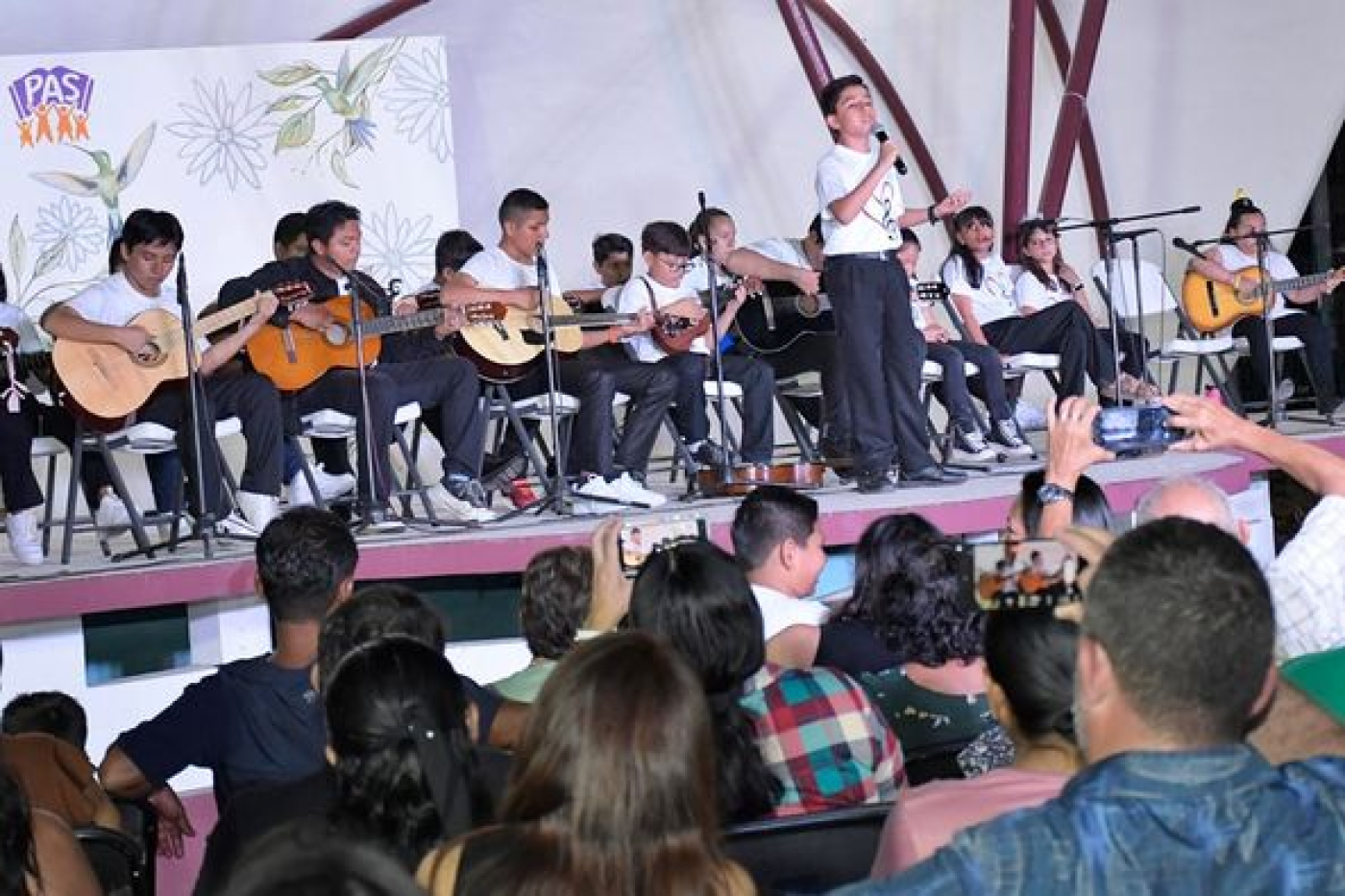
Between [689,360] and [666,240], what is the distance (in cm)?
42

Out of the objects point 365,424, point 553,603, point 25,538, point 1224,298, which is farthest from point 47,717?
point 1224,298

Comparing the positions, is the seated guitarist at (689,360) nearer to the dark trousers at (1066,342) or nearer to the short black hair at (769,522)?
the dark trousers at (1066,342)

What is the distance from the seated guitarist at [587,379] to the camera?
6.30 metres

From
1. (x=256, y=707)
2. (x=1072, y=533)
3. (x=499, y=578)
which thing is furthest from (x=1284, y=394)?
(x=1072, y=533)

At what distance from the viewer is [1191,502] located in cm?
265

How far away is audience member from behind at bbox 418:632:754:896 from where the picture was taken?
65.2 inches

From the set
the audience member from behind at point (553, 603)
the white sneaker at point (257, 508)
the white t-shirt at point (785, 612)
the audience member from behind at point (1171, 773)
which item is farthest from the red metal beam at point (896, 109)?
the audience member from behind at point (1171, 773)

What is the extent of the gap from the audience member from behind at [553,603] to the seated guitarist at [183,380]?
2.57 metres

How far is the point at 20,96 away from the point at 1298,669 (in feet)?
20.5

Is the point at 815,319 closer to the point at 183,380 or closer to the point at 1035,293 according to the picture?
the point at 1035,293

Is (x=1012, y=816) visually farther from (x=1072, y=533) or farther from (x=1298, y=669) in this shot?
(x=1298, y=669)

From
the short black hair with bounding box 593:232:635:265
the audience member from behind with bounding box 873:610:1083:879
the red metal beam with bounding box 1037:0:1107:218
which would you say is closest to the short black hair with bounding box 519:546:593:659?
the audience member from behind with bounding box 873:610:1083:879

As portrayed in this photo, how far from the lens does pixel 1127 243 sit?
947cm

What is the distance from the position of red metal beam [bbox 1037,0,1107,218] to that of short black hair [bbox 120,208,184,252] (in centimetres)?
465
